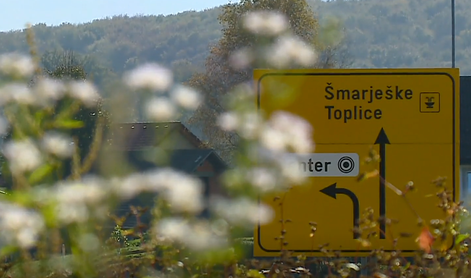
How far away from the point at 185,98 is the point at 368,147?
5.85 ft

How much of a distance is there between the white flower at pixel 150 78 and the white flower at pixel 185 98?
34 mm

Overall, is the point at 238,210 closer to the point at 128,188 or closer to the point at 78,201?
the point at 128,188

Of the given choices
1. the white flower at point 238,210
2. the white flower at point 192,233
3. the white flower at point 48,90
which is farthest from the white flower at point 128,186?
the white flower at point 48,90

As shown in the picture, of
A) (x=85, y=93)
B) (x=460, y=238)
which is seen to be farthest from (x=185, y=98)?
(x=460, y=238)

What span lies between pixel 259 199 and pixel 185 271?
0.28 meters

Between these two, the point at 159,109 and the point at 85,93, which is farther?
the point at 85,93

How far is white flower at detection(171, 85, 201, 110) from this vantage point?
208 cm

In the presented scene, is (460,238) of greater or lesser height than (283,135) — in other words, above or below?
below

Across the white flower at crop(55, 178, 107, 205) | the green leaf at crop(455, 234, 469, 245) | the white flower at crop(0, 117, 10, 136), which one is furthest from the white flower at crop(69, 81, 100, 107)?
the green leaf at crop(455, 234, 469, 245)

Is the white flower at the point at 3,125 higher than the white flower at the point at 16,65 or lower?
lower

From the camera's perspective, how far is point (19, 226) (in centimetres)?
182

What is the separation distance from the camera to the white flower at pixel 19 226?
71.5 inches

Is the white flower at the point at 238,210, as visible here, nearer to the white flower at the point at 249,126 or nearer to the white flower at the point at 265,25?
the white flower at the point at 249,126

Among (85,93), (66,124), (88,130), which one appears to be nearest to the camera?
(66,124)
